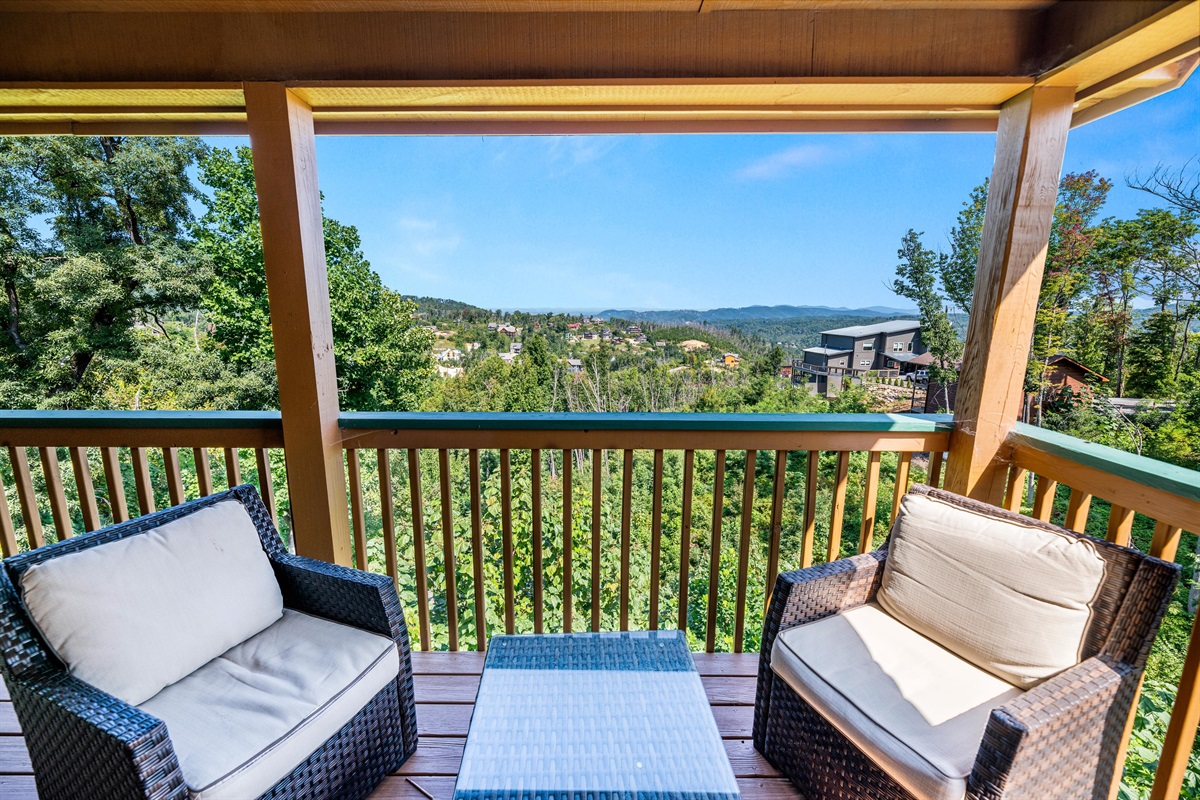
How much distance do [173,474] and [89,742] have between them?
4.25ft

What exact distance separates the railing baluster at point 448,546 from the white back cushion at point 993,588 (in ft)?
5.43

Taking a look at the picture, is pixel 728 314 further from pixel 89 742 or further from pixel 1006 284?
pixel 89 742

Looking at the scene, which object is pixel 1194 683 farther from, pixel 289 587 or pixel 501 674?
pixel 289 587

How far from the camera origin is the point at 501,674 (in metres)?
1.43

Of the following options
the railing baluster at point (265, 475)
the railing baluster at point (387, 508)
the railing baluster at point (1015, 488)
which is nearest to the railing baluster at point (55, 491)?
the railing baluster at point (265, 475)

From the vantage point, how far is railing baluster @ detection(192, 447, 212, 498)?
2035mm

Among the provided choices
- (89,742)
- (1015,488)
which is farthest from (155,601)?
(1015,488)

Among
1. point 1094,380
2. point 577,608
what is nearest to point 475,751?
point 1094,380

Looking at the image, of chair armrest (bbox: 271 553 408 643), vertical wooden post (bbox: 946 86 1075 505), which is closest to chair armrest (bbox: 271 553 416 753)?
chair armrest (bbox: 271 553 408 643)

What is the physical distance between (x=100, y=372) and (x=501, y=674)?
1239cm

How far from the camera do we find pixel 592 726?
1267 mm

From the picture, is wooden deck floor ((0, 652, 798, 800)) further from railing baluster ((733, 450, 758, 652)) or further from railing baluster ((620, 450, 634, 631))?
railing baluster ((620, 450, 634, 631))

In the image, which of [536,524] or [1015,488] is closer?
[1015,488]

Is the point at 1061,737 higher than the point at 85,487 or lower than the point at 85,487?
lower
